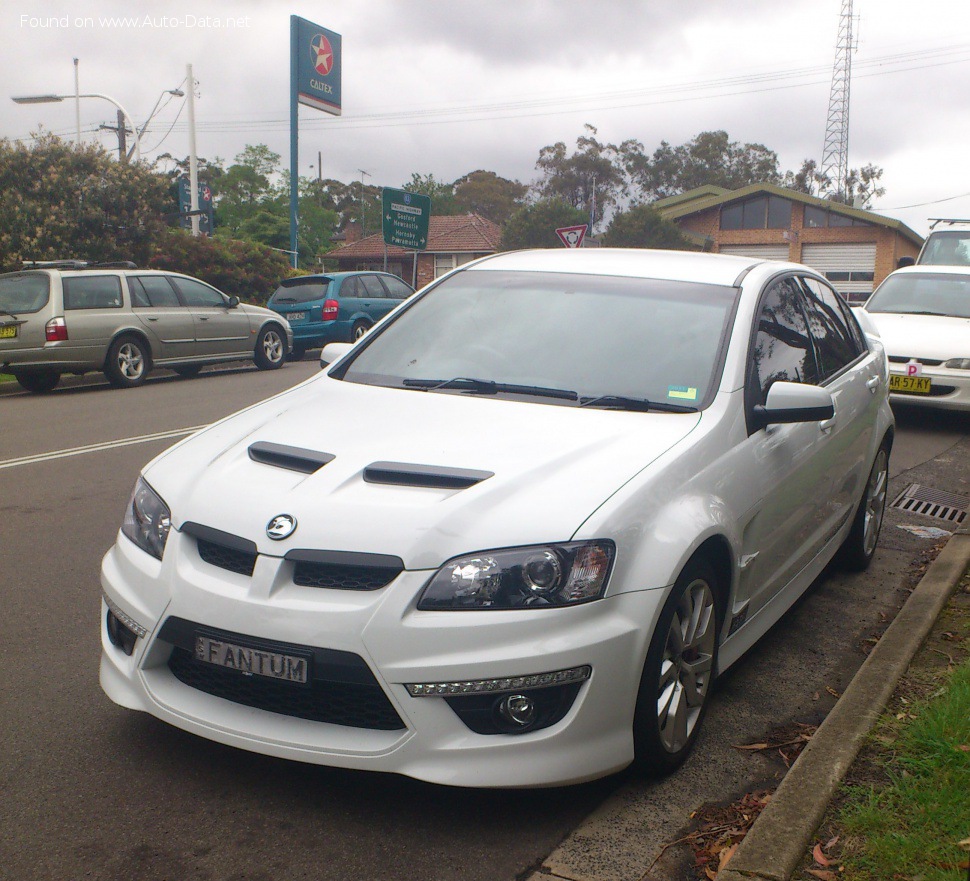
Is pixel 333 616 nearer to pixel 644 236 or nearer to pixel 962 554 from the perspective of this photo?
pixel 962 554

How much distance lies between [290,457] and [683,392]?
→ 4.58 ft

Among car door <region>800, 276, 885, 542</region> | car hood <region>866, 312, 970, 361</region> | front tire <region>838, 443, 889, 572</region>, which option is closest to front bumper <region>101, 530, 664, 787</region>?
car door <region>800, 276, 885, 542</region>

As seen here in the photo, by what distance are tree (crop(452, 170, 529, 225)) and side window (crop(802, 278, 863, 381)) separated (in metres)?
79.4

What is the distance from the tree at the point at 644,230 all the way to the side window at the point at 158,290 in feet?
104

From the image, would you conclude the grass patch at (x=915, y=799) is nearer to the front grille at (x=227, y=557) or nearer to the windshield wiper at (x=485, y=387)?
the windshield wiper at (x=485, y=387)

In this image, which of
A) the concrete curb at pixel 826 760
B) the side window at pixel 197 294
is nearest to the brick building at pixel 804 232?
the side window at pixel 197 294

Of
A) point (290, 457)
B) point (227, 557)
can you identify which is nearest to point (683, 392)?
point (290, 457)

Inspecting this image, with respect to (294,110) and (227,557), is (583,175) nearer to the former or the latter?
(294,110)

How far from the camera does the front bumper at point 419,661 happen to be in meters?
2.76

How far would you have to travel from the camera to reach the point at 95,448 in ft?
29.7

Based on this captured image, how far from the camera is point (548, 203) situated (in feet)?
170

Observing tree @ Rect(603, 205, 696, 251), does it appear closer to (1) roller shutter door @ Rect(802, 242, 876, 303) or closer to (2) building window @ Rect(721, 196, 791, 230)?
(2) building window @ Rect(721, 196, 791, 230)

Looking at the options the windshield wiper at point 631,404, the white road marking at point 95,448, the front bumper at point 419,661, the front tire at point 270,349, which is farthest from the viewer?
the front tire at point 270,349

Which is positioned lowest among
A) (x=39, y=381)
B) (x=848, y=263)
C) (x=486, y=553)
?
(x=39, y=381)
